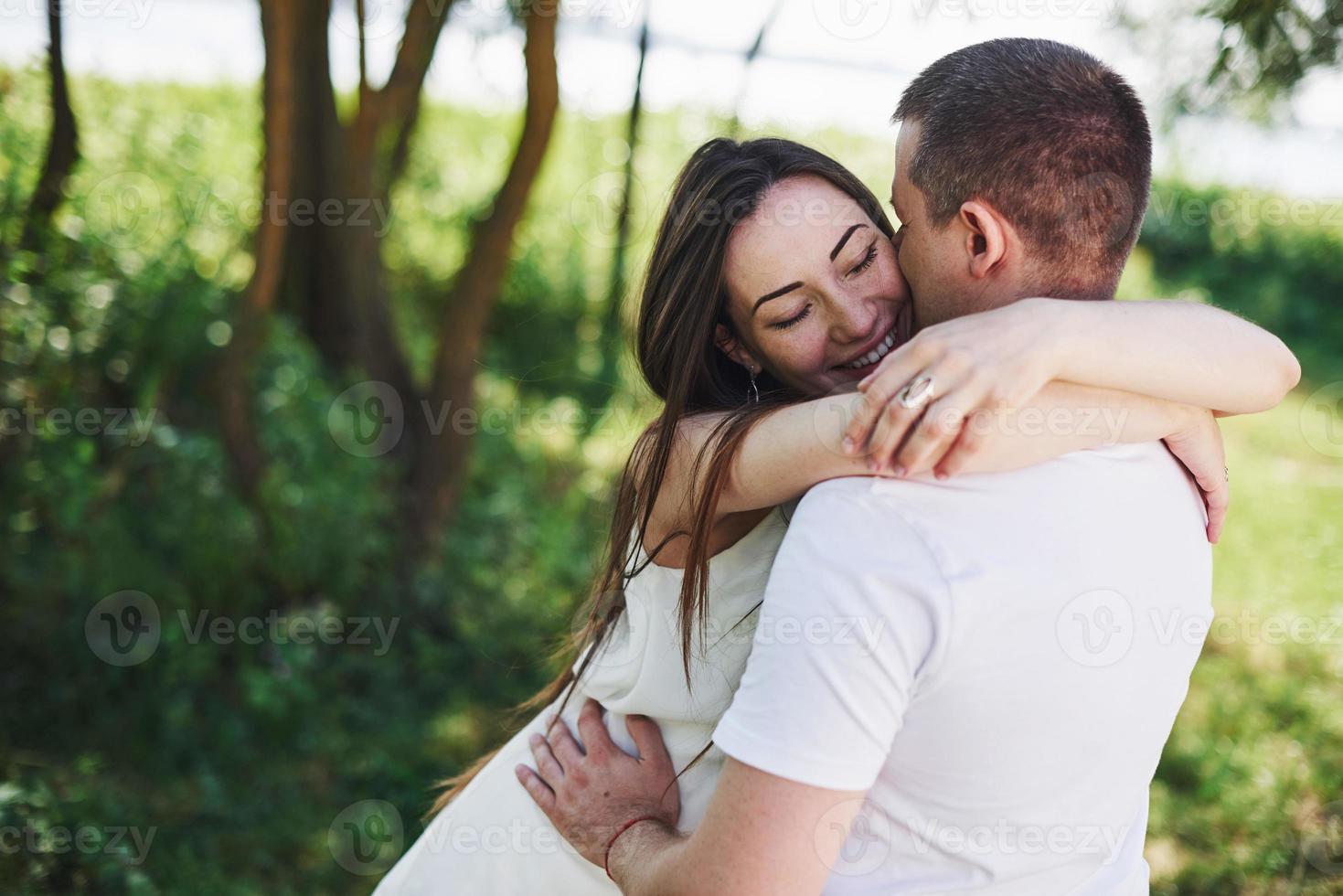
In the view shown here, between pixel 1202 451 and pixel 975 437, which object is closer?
pixel 975 437

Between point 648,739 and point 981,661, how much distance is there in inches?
23.3

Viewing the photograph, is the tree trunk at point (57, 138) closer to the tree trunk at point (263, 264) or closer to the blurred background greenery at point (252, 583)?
the blurred background greenery at point (252, 583)

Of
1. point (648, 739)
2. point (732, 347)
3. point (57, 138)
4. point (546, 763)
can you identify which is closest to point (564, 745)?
point (546, 763)

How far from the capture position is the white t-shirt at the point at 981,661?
1.15 metres

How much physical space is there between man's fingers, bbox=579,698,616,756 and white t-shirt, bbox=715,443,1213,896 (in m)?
0.44

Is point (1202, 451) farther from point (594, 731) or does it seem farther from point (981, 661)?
point (594, 731)

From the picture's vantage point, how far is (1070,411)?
1.31m

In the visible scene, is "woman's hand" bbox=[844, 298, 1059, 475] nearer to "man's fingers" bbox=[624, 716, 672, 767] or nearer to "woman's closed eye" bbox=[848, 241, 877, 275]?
"woman's closed eye" bbox=[848, 241, 877, 275]

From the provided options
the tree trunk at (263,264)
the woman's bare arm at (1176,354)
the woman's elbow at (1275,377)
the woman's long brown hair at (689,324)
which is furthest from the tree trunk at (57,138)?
the woman's elbow at (1275,377)

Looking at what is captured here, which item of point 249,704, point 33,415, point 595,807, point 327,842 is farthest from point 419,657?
point 595,807

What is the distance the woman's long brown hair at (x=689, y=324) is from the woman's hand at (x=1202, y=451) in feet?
1.79

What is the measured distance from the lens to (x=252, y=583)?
13.8 ft

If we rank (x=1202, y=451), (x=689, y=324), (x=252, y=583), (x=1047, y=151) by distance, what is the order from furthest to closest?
(x=252, y=583)
(x=689, y=324)
(x=1202, y=451)
(x=1047, y=151)

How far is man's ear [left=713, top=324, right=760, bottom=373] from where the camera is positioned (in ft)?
5.79
